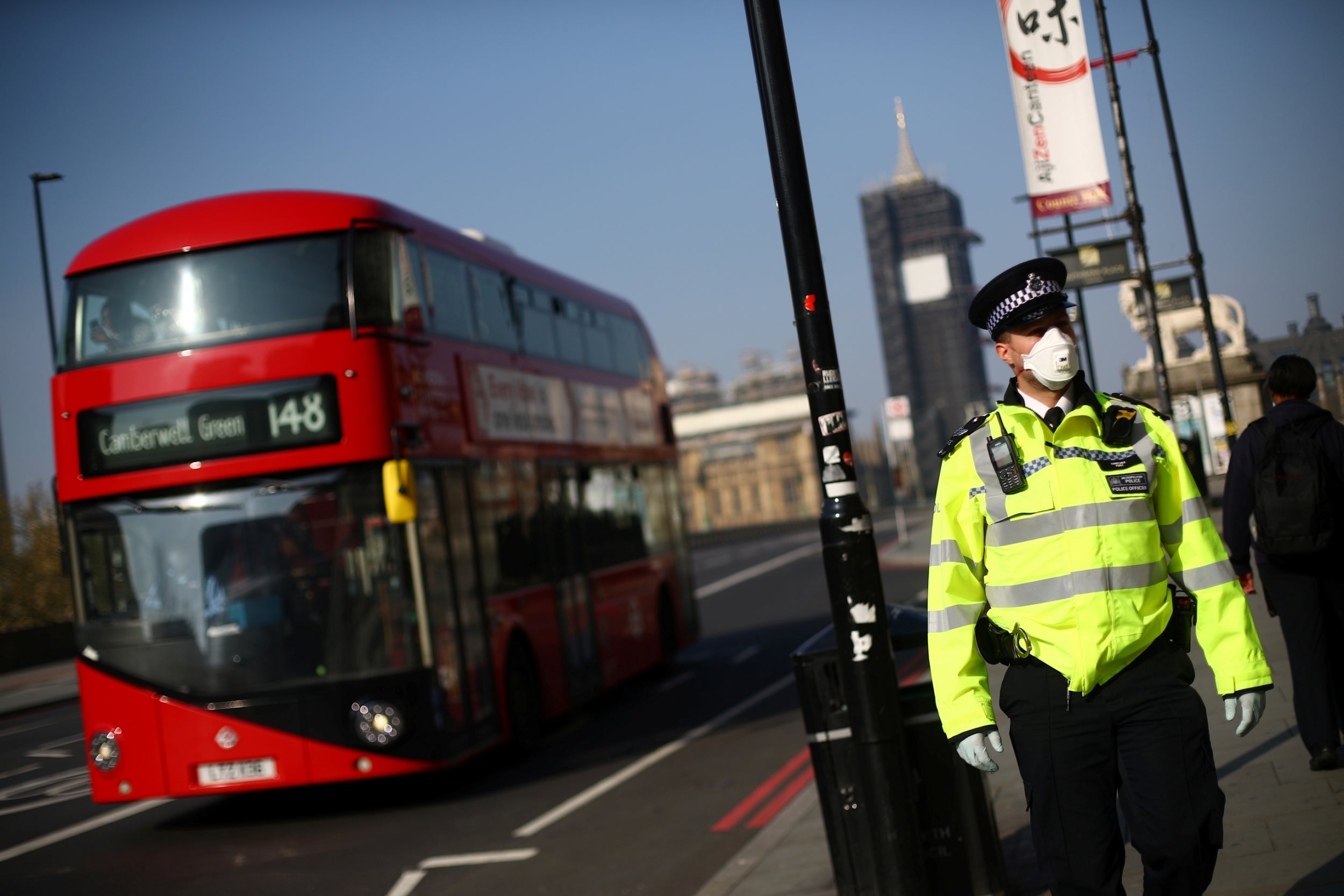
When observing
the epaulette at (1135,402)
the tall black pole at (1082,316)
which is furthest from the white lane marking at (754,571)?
the epaulette at (1135,402)

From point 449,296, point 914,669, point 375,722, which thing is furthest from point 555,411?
point 914,669

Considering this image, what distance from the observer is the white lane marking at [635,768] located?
336 inches

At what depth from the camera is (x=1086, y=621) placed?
3.16 m

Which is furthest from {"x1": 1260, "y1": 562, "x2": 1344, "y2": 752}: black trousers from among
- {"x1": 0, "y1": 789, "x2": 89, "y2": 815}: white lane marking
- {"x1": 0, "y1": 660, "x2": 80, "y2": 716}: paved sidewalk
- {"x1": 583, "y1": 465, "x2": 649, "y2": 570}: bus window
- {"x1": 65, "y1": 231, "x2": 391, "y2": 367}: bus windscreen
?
{"x1": 0, "y1": 660, "x2": 80, "y2": 716}: paved sidewalk

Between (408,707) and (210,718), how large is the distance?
1245 millimetres

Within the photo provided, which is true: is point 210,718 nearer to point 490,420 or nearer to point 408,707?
point 408,707

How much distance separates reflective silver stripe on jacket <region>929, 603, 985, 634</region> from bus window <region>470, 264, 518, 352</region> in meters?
7.98

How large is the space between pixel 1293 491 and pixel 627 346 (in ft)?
33.4

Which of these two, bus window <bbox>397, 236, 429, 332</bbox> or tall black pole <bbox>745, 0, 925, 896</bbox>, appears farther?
bus window <bbox>397, 236, 429, 332</bbox>

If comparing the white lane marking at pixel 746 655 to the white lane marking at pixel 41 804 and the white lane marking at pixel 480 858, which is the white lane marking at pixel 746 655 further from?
the white lane marking at pixel 480 858

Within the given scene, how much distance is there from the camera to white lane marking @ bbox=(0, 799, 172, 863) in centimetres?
870

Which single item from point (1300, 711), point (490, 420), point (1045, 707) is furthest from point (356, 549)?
point (1045, 707)

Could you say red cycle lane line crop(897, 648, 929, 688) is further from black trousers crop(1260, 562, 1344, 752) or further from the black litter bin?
the black litter bin

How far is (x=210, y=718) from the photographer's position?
8.63 m
